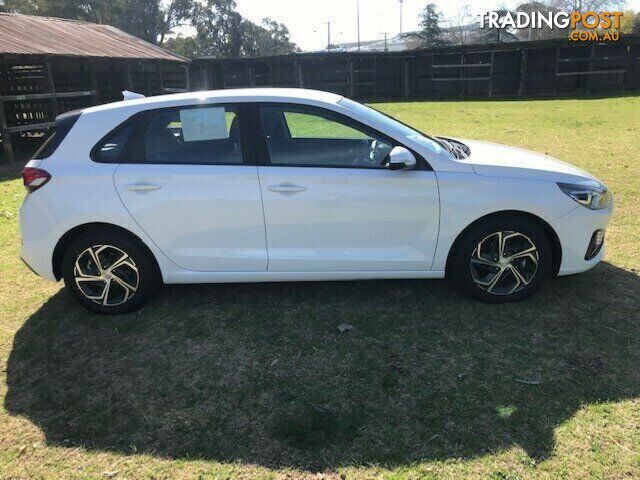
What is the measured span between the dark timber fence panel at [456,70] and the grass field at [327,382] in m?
23.4

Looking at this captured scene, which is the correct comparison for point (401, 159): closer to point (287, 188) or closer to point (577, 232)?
point (287, 188)

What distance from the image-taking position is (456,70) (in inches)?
1035

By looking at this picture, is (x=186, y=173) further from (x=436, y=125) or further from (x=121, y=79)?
(x=121, y=79)

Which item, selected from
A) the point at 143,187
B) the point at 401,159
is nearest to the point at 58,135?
the point at 143,187

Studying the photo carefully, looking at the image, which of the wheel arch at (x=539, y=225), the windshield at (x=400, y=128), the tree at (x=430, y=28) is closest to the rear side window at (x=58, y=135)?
the windshield at (x=400, y=128)

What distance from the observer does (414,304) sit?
411 centimetres

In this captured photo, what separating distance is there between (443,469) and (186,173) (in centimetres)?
263

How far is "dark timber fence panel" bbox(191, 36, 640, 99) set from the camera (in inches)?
957

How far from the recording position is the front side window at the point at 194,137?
12.7 feet

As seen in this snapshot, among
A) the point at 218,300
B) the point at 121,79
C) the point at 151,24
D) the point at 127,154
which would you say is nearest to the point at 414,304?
the point at 218,300

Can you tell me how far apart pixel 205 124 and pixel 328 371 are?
6.72 feet

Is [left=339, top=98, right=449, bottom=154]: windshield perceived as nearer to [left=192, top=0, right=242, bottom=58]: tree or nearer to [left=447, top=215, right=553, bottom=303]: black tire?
[left=447, top=215, right=553, bottom=303]: black tire

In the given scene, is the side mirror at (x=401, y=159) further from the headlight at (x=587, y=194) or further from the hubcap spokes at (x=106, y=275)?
the hubcap spokes at (x=106, y=275)

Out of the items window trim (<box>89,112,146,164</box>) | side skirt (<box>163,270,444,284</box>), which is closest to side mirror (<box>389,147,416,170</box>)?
side skirt (<box>163,270,444,284</box>)
